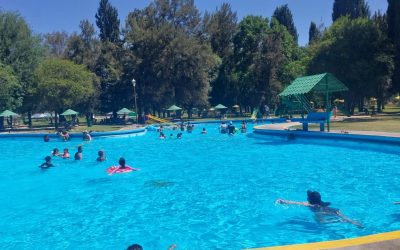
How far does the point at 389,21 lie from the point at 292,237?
40716mm

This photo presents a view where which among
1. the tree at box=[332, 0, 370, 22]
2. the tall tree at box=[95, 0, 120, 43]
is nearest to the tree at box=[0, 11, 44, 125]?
the tall tree at box=[95, 0, 120, 43]

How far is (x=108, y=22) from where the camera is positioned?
59.7 meters

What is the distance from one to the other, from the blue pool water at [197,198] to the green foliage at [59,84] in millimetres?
23340

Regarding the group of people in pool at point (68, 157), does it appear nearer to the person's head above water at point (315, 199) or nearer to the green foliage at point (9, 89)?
the person's head above water at point (315, 199)

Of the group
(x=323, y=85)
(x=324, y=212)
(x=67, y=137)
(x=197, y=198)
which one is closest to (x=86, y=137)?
(x=67, y=137)

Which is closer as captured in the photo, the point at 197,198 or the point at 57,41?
the point at 197,198

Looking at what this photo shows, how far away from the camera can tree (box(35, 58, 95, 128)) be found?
43.9m

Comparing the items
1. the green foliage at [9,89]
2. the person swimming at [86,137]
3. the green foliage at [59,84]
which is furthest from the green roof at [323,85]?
the green foliage at [9,89]

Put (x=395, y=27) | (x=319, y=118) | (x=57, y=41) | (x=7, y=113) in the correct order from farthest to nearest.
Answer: (x=57, y=41)
(x=7, y=113)
(x=395, y=27)
(x=319, y=118)

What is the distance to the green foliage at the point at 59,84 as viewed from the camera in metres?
43.9

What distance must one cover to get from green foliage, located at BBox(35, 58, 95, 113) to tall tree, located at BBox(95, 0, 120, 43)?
14.1 metres

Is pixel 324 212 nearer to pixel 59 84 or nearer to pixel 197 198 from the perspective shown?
pixel 197 198

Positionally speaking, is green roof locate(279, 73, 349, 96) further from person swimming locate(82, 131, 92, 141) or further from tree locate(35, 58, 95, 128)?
tree locate(35, 58, 95, 128)

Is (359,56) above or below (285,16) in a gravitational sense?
below
